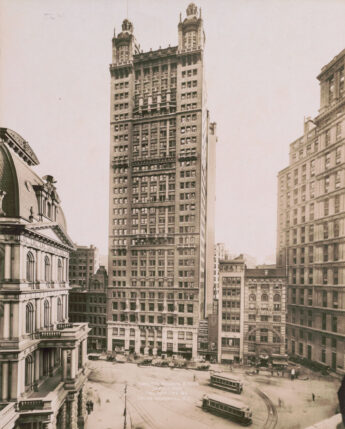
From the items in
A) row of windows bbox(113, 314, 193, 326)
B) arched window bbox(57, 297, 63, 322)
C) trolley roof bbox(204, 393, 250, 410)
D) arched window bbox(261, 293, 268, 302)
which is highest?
arched window bbox(57, 297, 63, 322)

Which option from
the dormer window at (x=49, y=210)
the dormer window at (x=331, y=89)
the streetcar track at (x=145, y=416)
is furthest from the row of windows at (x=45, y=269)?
the dormer window at (x=331, y=89)

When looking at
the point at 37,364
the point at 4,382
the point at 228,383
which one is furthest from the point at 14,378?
the point at 228,383

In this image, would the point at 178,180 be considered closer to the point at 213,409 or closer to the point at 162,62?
the point at 162,62

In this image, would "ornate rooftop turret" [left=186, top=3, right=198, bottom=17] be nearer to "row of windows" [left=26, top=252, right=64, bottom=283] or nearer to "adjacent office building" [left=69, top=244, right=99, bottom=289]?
"row of windows" [left=26, top=252, right=64, bottom=283]

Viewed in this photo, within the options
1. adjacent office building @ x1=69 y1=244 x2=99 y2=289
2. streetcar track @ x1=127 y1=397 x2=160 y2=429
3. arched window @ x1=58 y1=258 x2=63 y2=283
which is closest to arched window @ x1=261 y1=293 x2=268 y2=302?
streetcar track @ x1=127 y1=397 x2=160 y2=429

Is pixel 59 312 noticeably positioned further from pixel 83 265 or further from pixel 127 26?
pixel 83 265

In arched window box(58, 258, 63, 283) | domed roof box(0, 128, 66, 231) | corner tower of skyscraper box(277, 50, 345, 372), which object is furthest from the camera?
corner tower of skyscraper box(277, 50, 345, 372)
